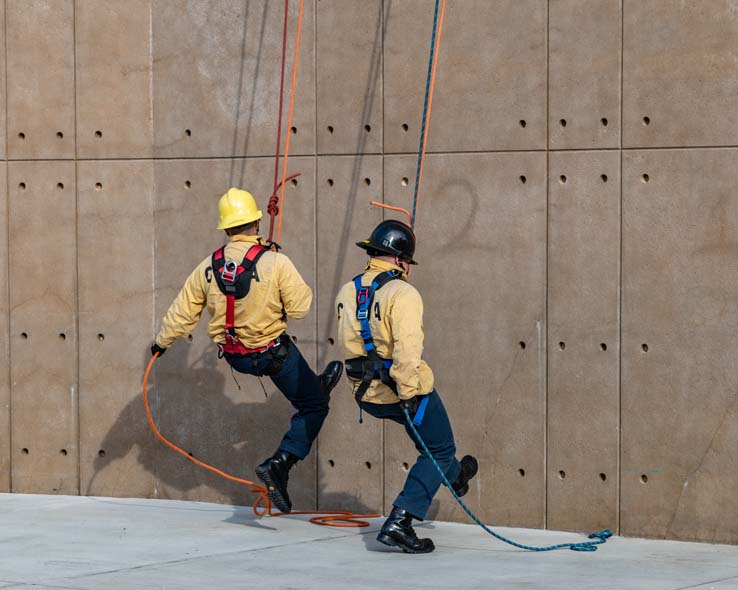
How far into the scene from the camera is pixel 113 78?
33.5 ft

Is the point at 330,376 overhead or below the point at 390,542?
overhead

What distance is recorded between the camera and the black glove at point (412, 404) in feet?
26.4

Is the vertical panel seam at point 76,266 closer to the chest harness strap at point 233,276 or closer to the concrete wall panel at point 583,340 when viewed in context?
the chest harness strap at point 233,276

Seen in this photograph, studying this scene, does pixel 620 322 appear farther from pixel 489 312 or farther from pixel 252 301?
pixel 252 301

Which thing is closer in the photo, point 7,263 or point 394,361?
point 394,361

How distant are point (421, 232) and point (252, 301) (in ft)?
4.15

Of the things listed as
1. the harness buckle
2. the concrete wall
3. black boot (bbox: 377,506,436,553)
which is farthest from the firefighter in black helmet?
the concrete wall

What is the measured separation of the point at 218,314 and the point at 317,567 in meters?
1.86

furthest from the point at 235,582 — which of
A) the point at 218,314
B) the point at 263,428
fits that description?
the point at 263,428

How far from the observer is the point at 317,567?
25.2ft

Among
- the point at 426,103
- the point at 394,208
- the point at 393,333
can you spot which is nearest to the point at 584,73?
the point at 426,103

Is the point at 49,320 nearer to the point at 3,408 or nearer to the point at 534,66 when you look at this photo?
the point at 3,408

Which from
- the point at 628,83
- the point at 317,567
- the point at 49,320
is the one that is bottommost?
the point at 317,567

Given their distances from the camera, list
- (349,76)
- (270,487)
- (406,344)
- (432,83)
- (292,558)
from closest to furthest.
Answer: (406,344) → (292,558) → (270,487) → (432,83) → (349,76)
